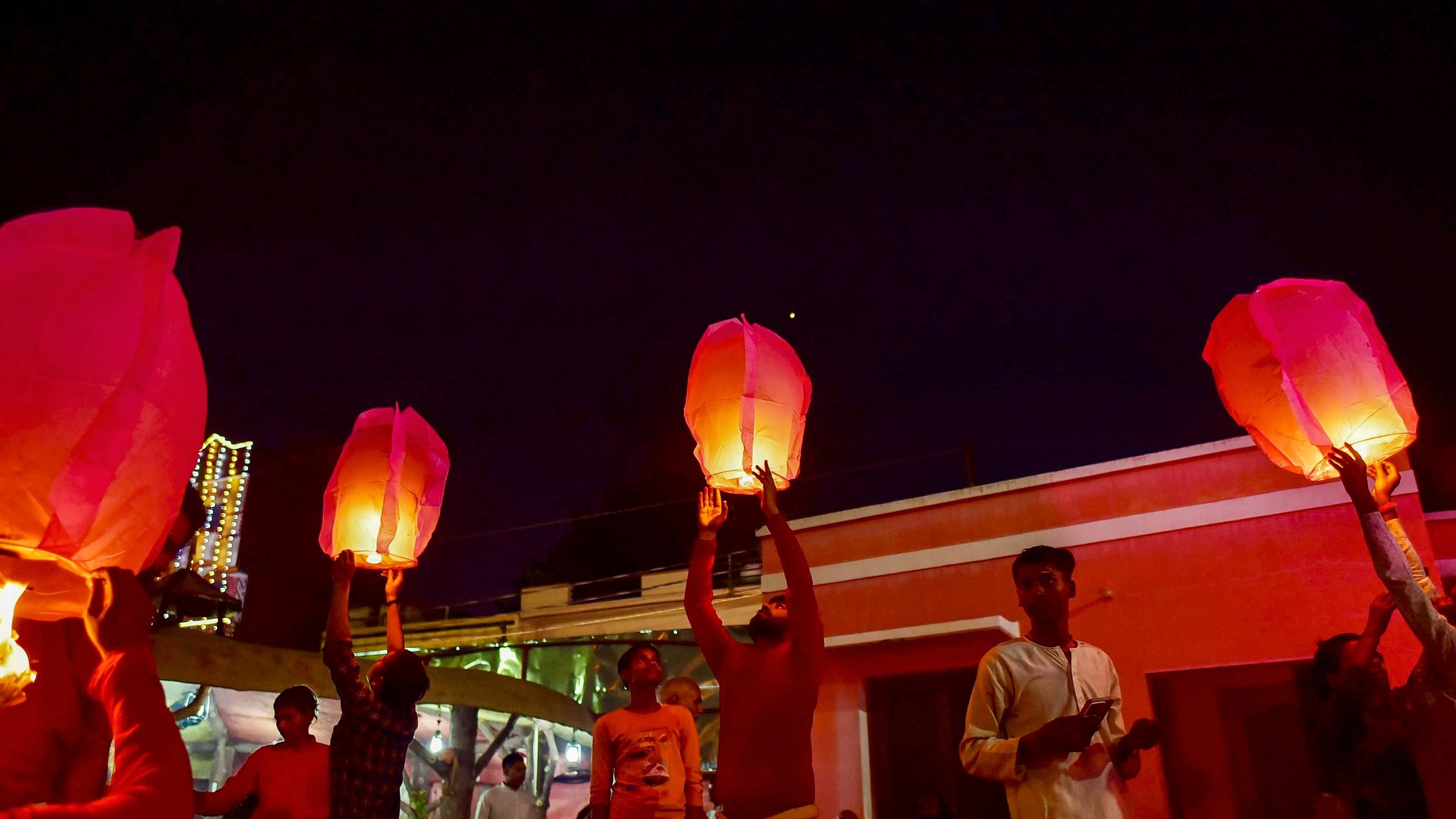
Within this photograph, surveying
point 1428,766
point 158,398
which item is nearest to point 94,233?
point 158,398

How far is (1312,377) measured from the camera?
14.0 ft

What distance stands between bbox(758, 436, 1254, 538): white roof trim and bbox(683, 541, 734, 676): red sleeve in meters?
5.99

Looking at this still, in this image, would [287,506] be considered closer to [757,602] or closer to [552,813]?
[552,813]

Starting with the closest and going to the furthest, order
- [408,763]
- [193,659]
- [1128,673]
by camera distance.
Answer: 1. [193,659]
2. [1128,673]
3. [408,763]

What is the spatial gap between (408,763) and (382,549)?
949 centimetres

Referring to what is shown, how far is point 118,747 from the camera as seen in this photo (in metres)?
1.89

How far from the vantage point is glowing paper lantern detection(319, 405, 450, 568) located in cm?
493

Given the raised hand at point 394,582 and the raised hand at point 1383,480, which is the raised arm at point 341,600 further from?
the raised hand at point 1383,480

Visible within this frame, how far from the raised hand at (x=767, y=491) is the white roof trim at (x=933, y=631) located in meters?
5.04

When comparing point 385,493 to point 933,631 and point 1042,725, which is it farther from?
point 933,631

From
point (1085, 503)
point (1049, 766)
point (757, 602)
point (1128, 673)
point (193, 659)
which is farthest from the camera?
point (757, 602)

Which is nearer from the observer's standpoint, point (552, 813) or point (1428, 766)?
point (1428, 766)

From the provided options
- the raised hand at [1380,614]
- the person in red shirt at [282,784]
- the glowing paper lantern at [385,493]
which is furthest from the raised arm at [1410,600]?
the person in red shirt at [282,784]

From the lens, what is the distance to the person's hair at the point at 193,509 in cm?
258
